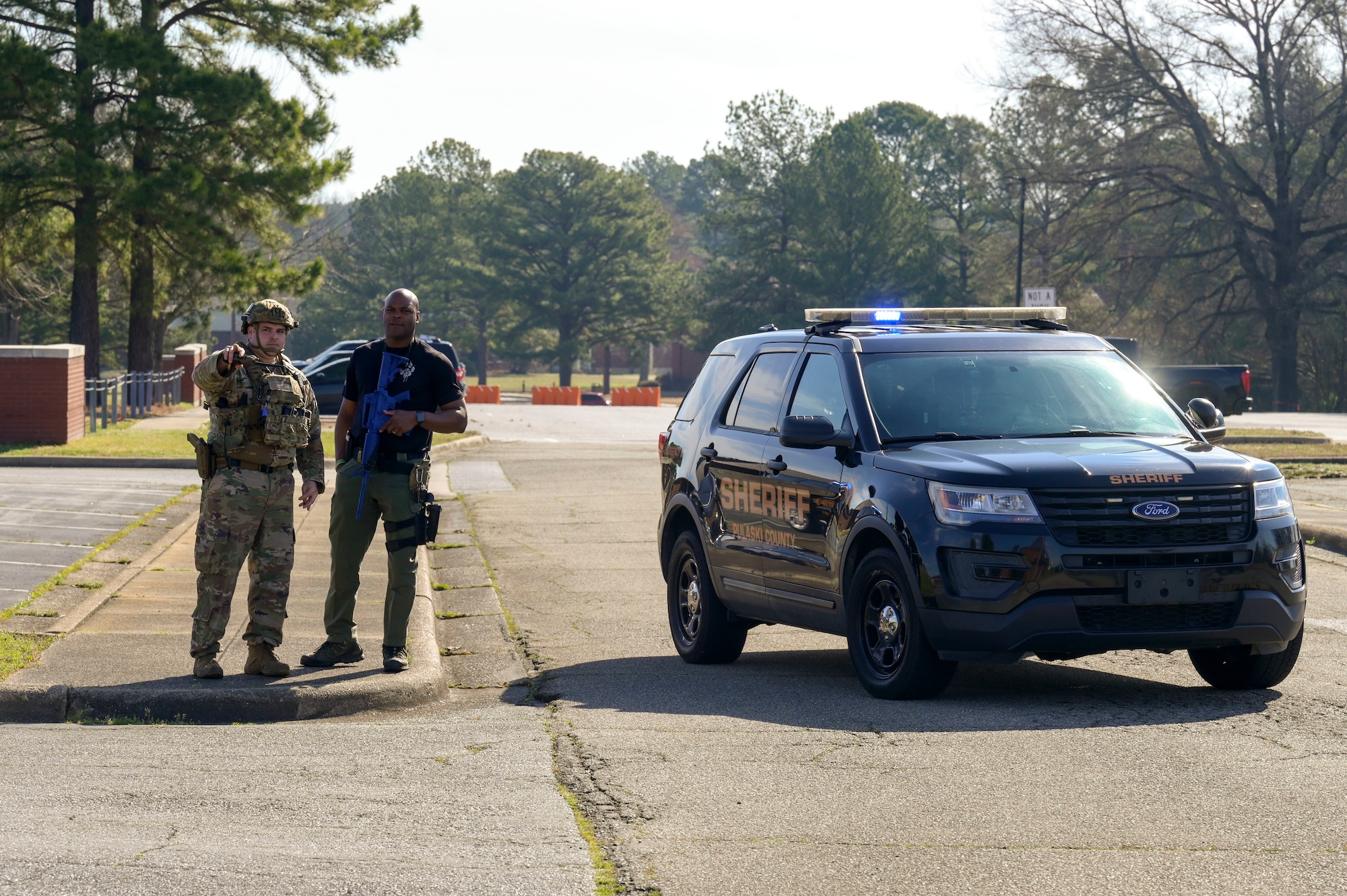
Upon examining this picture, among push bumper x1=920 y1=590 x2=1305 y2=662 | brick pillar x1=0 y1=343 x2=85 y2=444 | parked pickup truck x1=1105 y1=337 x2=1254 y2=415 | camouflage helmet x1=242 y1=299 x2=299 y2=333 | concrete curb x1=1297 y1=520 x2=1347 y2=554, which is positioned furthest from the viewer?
parked pickup truck x1=1105 y1=337 x2=1254 y2=415

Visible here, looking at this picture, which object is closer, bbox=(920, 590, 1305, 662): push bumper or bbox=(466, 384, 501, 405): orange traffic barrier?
bbox=(920, 590, 1305, 662): push bumper

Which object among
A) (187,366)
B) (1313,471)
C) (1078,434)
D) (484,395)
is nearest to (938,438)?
(1078,434)

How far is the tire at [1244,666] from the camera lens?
313 inches

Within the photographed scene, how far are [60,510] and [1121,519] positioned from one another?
1159 cm

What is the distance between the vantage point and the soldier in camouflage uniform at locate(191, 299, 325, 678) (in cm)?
811

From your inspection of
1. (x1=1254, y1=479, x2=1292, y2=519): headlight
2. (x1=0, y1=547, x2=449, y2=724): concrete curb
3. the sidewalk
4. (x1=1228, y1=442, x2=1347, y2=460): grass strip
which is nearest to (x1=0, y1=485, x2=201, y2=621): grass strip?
the sidewalk

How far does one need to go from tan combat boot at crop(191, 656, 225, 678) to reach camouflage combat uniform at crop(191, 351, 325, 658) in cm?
4

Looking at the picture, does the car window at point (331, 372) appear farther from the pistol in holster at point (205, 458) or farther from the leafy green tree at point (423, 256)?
the leafy green tree at point (423, 256)

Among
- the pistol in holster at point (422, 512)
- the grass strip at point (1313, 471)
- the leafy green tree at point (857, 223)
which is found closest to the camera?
the pistol in holster at point (422, 512)

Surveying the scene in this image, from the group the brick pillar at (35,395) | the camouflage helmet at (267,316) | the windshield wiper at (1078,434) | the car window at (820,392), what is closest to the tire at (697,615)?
the car window at (820,392)

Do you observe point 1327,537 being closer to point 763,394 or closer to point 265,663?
point 763,394

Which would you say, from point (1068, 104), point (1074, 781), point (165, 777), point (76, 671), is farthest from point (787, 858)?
point (1068, 104)

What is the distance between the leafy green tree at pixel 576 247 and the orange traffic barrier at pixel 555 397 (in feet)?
82.3

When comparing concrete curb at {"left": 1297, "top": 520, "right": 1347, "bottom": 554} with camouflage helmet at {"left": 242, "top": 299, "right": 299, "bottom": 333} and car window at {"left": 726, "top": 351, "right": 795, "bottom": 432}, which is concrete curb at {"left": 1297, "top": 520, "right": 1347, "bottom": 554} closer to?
car window at {"left": 726, "top": 351, "right": 795, "bottom": 432}
